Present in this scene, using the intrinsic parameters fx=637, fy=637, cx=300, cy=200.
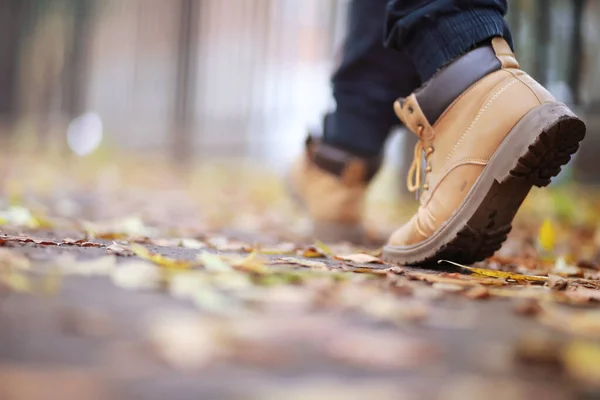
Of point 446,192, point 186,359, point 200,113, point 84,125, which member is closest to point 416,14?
point 446,192

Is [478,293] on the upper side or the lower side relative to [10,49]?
lower

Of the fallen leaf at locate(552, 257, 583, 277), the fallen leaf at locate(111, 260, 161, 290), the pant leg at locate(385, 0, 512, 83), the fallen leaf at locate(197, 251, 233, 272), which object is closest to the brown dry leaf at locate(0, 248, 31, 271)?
the fallen leaf at locate(111, 260, 161, 290)

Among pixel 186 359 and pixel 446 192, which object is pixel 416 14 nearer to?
pixel 446 192

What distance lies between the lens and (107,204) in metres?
2.92

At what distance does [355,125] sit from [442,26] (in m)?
0.67

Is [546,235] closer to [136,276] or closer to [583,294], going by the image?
[583,294]

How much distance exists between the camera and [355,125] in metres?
1.87

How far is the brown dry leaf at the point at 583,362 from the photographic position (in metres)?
0.56

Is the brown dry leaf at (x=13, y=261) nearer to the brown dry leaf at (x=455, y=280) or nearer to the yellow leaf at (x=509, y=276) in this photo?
the brown dry leaf at (x=455, y=280)

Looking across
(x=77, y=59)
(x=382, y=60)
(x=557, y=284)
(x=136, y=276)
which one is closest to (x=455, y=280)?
(x=557, y=284)

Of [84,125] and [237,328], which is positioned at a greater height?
[237,328]

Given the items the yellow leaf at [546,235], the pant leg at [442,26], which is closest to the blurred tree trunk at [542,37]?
the yellow leaf at [546,235]

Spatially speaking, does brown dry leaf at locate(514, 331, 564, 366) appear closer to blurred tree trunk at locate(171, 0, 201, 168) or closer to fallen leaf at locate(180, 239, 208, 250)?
fallen leaf at locate(180, 239, 208, 250)

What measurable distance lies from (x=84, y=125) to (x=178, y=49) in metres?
2.42
